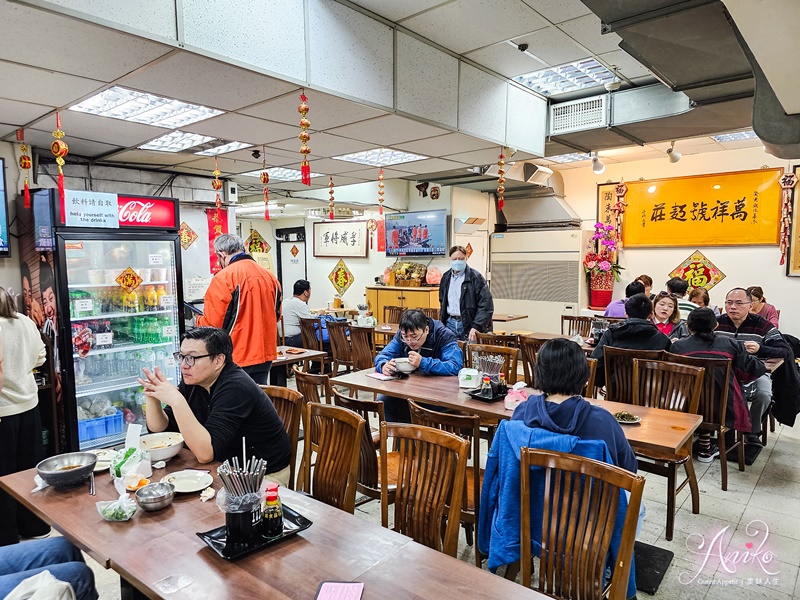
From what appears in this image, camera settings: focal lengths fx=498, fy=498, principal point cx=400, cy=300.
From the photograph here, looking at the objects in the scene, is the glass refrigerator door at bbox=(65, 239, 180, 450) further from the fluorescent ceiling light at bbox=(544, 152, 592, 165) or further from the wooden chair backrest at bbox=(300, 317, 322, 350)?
the fluorescent ceiling light at bbox=(544, 152, 592, 165)

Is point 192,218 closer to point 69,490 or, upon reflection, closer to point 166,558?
point 69,490

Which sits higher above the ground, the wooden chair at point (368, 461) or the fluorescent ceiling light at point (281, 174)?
the fluorescent ceiling light at point (281, 174)

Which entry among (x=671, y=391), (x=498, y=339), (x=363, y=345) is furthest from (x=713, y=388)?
(x=363, y=345)

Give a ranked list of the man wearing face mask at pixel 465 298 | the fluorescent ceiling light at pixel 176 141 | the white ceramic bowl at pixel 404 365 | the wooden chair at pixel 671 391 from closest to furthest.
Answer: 1. the wooden chair at pixel 671 391
2. the white ceramic bowl at pixel 404 365
3. the fluorescent ceiling light at pixel 176 141
4. the man wearing face mask at pixel 465 298

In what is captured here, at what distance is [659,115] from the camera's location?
4.31 meters

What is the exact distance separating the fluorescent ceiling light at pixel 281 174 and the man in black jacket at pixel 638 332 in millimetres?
A: 3704

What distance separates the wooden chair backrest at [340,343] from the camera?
5630mm

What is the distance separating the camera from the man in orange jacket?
11.7 feet

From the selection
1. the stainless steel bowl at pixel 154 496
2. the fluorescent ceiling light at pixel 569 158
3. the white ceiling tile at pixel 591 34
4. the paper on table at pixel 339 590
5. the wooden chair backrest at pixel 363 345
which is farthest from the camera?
the fluorescent ceiling light at pixel 569 158

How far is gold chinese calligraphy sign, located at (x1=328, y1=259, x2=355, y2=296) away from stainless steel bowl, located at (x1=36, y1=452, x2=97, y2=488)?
7.76 meters

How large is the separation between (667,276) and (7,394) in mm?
7430

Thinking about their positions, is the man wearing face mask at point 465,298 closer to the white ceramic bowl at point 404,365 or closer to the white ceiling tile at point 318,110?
the white ceramic bowl at point 404,365

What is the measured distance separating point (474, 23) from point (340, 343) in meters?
3.60

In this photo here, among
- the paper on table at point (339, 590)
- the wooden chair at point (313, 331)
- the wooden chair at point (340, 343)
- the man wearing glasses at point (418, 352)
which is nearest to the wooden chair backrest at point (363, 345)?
the wooden chair at point (340, 343)
